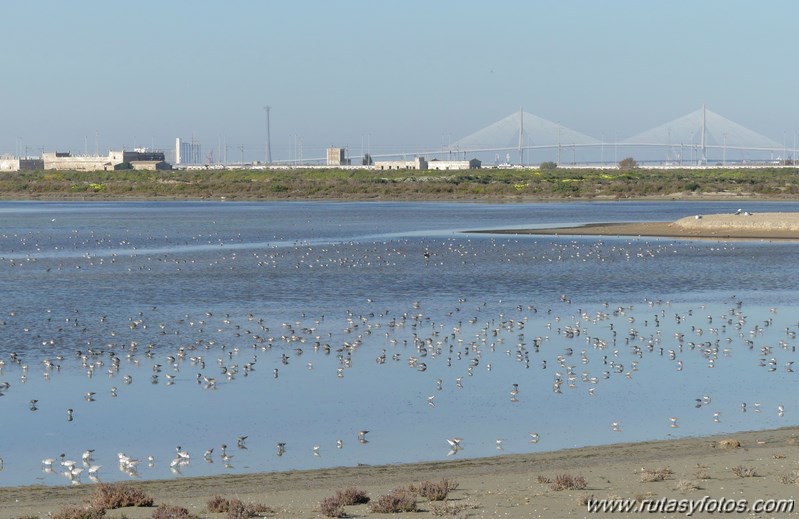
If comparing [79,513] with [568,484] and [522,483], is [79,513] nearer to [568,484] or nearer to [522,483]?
[522,483]

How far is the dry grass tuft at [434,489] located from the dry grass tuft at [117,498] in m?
2.84

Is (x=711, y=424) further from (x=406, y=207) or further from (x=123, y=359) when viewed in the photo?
(x=406, y=207)

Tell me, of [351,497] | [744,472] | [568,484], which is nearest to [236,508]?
[351,497]

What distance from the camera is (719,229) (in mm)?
63250

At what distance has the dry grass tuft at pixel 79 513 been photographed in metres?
12.3

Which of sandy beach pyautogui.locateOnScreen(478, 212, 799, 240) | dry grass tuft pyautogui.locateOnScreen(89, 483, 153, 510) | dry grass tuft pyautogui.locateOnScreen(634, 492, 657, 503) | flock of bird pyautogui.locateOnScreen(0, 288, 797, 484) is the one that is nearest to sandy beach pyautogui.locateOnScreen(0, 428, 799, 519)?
dry grass tuft pyautogui.locateOnScreen(634, 492, 657, 503)

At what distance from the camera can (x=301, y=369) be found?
23.7 meters

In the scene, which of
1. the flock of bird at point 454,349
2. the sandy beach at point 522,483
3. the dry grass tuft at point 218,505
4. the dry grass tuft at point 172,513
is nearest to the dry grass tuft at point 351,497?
the sandy beach at point 522,483

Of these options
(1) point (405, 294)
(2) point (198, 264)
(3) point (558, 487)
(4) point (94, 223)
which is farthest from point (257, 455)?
(4) point (94, 223)

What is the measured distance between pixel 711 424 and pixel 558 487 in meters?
5.53

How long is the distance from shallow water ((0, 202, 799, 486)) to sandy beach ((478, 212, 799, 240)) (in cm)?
606

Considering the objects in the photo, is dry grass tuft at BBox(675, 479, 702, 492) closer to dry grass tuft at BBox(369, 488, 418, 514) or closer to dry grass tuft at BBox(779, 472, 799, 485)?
dry grass tuft at BBox(779, 472, 799, 485)

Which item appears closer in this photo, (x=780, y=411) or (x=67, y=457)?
(x=67, y=457)

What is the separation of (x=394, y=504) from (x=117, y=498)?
288 cm
